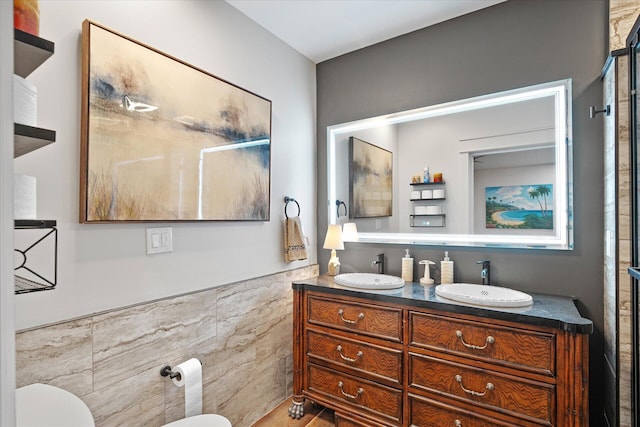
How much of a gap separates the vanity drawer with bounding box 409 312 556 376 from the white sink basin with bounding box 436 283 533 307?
11 centimetres

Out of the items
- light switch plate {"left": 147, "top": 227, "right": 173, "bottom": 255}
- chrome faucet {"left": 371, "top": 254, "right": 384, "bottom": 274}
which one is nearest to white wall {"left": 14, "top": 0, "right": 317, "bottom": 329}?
light switch plate {"left": 147, "top": 227, "right": 173, "bottom": 255}

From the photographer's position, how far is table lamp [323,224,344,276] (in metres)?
2.47

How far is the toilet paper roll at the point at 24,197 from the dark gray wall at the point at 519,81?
2.04 meters

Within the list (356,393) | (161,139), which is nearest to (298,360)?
(356,393)

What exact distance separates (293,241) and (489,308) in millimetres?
1307

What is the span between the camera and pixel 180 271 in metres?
1.73

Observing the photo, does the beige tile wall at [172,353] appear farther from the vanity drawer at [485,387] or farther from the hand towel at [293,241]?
the vanity drawer at [485,387]

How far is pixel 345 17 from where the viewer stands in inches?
86.0

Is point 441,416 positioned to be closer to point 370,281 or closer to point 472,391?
point 472,391

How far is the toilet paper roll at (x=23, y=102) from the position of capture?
77cm

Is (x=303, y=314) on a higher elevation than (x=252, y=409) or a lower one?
higher

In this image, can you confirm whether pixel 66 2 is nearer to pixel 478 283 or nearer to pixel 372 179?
pixel 372 179

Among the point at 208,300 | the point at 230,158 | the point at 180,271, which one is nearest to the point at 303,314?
the point at 208,300

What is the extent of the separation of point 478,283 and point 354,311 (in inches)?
31.9
